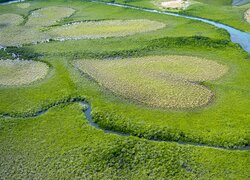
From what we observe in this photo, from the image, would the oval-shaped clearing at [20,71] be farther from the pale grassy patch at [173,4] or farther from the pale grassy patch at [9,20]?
the pale grassy patch at [173,4]

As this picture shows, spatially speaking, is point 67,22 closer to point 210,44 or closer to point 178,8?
point 178,8

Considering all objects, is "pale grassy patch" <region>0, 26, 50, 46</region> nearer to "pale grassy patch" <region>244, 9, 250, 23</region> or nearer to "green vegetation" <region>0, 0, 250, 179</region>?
"green vegetation" <region>0, 0, 250, 179</region>

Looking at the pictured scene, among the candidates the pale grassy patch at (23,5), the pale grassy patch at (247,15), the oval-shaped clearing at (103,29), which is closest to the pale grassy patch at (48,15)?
the pale grassy patch at (23,5)

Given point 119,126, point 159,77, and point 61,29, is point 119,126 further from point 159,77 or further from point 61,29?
point 61,29

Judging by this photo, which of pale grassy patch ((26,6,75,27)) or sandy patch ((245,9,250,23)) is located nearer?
sandy patch ((245,9,250,23))

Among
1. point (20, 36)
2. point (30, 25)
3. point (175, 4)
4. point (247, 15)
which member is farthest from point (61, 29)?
point (247, 15)

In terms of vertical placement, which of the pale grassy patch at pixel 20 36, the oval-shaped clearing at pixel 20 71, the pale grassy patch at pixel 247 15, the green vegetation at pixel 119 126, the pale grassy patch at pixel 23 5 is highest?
the pale grassy patch at pixel 23 5

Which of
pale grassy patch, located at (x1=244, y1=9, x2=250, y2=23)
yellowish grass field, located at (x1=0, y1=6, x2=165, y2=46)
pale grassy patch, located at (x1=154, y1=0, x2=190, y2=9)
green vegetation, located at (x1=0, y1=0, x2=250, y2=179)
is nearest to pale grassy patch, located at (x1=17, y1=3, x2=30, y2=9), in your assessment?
yellowish grass field, located at (x1=0, y1=6, x2=165, y2=46)
